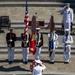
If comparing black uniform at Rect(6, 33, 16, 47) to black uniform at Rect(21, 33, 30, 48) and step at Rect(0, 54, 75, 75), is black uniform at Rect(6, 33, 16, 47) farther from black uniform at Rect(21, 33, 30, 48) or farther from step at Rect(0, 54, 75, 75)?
step at Rect(0, 54, 75, 75)

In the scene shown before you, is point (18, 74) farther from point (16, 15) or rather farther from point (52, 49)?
point (16, 15)

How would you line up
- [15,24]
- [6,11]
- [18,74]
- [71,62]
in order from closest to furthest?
[18,74] → [71,62] → [15,24] → [6,11]

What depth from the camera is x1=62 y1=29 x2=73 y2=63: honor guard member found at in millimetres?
19562

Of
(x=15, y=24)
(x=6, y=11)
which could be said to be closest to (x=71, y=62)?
(x=15, y=24)

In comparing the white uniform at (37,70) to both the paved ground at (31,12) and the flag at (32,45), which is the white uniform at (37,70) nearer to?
the flag at (32,45)

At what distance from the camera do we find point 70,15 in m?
21.9

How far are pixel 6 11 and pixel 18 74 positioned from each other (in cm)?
700

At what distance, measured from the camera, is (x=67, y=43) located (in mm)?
19672

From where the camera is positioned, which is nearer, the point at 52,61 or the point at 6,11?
the point at 52,61

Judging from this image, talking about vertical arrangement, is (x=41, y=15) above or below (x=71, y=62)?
above

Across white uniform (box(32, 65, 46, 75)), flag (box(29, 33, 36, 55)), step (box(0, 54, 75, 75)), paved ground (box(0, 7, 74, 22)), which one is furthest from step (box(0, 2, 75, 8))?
white uniform (box(32, 65, 46, 75))

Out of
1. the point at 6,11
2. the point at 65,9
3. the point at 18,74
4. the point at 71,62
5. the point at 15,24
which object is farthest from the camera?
the point at 6,11

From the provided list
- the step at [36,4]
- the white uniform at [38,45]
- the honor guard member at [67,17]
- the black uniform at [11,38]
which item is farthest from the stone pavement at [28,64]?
the step at [36,4]

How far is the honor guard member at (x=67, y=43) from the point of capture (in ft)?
64.2
